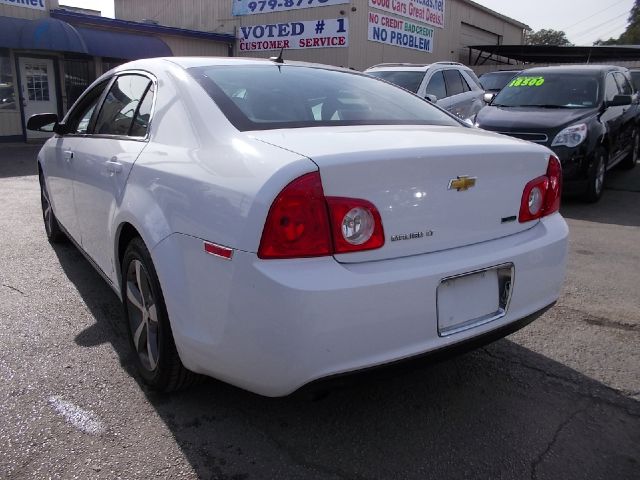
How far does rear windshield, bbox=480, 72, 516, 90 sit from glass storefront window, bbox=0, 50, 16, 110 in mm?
13009

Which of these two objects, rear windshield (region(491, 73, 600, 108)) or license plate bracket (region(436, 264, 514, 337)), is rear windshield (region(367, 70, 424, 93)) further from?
license plate bracket (region(436, 264, 514, 337))

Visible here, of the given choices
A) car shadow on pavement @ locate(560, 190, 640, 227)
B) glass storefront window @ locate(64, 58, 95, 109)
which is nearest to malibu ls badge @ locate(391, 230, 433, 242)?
car shadow on pavement @ locate(560, 190, 640, 227)

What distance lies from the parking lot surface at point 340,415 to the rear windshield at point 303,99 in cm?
122

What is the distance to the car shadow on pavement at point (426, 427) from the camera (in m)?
2.21

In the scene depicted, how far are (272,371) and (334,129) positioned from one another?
1.08 meters

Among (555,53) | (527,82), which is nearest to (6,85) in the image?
(527,82)

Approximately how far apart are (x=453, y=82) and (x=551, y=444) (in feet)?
32.0

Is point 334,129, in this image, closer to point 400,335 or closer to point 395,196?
point 395,196

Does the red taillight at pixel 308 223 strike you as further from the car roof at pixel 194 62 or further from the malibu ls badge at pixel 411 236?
the car roof at pixel 194 62

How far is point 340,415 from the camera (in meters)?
2.56

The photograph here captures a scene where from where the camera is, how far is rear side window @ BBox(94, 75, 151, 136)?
3121mm

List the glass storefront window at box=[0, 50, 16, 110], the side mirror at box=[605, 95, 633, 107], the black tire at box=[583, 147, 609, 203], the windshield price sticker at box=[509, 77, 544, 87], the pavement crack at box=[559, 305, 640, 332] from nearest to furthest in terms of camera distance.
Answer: the pavement crack at box=[559, 305, 640, 332], the black tire at box=[583, 147, 609, 203], the side mirror at box=[605, 95, 633, 107], the windshield price sticker at box=[509, 77, 544, 87], the glass storefront window at box=[0, 50, 16, 110]

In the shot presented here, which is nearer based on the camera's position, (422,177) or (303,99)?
(422,177)

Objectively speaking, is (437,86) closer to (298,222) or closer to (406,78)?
(406,78)
